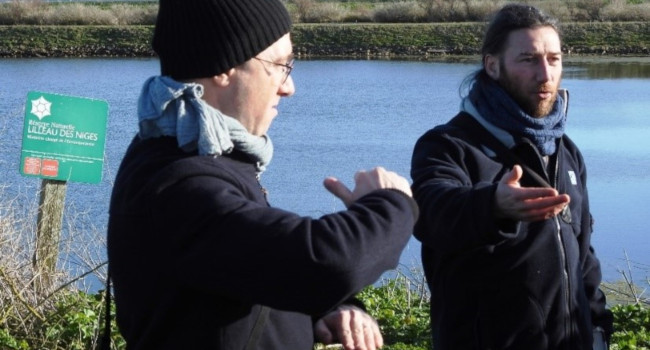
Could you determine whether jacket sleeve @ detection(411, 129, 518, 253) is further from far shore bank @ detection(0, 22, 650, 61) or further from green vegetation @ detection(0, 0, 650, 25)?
green vegetation @ detection(0, 0, 650, 25)

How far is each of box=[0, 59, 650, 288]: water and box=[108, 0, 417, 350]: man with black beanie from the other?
15.5 feet

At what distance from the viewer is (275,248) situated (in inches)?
83.3

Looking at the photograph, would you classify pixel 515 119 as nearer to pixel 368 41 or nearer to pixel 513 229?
pixel 513 229

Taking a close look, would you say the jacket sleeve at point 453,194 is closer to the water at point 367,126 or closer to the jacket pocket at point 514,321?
the jacket pocket at point 514,321

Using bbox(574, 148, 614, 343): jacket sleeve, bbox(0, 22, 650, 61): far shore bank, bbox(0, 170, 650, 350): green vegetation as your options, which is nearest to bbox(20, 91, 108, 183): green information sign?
bbox(0, 170, 650, 350): green vegetation

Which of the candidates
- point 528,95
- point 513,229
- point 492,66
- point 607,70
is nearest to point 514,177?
point 513,229

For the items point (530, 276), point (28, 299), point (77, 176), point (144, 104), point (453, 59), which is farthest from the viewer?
point (453, 59)

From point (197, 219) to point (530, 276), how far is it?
1553 millimetres

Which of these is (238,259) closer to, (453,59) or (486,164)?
(486,164)

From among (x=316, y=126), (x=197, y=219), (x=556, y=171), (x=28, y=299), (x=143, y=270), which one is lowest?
(x=316, y=126)

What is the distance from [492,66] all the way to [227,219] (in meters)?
1.89

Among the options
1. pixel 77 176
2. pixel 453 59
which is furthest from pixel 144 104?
pixel 453 59

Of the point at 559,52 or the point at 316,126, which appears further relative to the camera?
the point at 316,126

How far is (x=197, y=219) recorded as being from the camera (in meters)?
2.14
